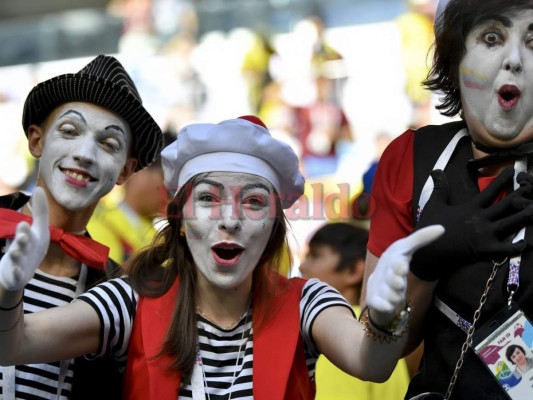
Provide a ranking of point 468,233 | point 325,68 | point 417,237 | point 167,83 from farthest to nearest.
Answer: point 167,83 < point 325,68 < point 468,233 < point 417,237

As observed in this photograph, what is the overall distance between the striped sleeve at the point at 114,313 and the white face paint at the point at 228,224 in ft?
0.70

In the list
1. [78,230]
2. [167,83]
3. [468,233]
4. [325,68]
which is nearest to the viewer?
A: [468,233]

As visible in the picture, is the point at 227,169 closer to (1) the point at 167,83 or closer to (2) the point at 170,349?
(2) the point at 170,349

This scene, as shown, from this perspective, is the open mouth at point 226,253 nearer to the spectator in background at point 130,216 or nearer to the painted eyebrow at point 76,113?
the painted eyebrow at point 76,113

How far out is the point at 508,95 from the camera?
2.55 metres

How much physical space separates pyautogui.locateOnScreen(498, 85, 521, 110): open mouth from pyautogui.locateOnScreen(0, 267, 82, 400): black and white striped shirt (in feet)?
4.32

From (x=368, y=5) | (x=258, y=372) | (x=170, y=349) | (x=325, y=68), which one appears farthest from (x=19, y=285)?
(x=368, y=5)

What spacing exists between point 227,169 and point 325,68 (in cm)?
592

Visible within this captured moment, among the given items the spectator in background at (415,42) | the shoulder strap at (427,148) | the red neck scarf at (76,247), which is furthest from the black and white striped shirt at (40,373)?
the spectator in background at (415,42)

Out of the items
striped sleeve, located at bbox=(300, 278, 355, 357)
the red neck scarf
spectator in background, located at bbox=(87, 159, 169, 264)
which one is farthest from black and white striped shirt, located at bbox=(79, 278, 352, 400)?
spectator in background, located at bbox=(87, 159, 169, 264)

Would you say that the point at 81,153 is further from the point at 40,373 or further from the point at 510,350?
the point at 510,350

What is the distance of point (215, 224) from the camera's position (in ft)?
8.79

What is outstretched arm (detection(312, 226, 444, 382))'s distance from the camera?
7.11ft

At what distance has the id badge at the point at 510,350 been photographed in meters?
2.36
